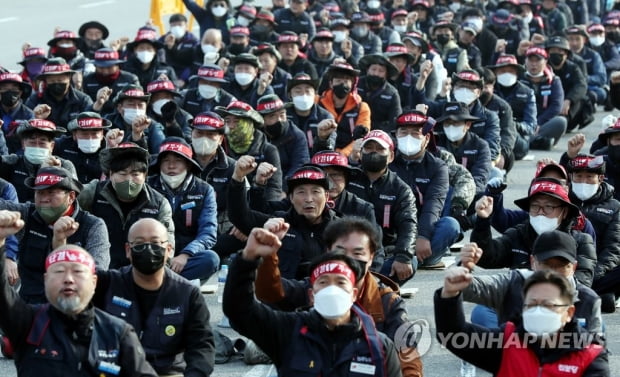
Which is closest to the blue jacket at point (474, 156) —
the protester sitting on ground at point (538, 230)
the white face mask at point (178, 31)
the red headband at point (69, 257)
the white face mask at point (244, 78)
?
the white face mask at point (244, 78)

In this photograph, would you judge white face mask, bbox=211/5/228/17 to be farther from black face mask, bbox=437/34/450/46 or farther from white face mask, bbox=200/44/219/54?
black face mask, bbox=437/34/450/46

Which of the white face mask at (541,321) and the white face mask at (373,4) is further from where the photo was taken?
the white face mask at (373,4)

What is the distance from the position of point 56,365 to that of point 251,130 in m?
7.54

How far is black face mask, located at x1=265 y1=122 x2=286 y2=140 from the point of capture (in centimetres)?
1581

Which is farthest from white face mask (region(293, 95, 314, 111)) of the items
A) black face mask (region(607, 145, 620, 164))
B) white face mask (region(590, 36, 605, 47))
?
white face mask (region(590, 36, 605, 47))

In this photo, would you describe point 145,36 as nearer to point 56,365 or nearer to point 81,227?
point 81,227

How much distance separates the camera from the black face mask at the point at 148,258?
9055mm

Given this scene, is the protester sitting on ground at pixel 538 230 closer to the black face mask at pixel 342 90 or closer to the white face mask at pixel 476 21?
the black face mask at pixel 342 90

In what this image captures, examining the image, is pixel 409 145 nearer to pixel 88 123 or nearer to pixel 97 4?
pixel 88 123

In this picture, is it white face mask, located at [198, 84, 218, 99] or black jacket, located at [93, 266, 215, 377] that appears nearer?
black jacket, located at [93, 266, 215, 377]

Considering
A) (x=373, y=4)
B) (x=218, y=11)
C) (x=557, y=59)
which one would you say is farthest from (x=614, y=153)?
(x=373, y=4)

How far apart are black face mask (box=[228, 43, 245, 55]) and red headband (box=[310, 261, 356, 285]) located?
14533mm

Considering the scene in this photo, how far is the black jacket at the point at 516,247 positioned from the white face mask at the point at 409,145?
270 cm


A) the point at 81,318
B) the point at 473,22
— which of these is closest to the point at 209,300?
the point at 81,318
